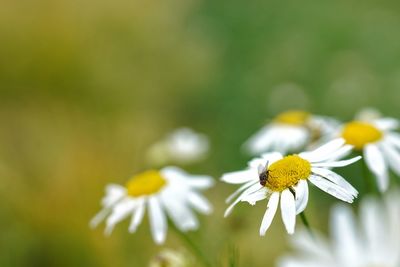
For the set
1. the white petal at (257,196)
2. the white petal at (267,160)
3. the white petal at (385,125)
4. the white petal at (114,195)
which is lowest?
the white petal at (257,196)

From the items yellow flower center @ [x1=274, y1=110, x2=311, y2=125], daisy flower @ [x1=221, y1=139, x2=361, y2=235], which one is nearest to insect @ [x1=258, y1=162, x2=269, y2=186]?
daisy flower @ [x1=221, y1=139, x2=361, y2=235]

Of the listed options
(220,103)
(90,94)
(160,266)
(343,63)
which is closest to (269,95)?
(220,103)

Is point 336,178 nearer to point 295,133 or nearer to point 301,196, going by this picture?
point 301,196

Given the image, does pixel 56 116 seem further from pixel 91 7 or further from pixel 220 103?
pixel 91 7

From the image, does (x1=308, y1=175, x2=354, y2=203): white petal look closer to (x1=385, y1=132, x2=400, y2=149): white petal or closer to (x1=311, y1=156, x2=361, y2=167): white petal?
(x1=311, y1=156, x2=361, y2=167): white petal

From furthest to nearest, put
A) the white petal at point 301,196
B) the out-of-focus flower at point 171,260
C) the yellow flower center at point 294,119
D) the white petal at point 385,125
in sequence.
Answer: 1. the yellow flower center at point 294,119
2. the white petal at point 385,125
3. the out-of-focus flower at point 171,260
4. the white petal at point 301,196

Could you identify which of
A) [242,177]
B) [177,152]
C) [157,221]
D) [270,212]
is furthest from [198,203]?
[177,152]

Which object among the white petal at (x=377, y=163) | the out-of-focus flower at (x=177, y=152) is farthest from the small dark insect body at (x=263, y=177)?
the out-of-focus flower at (x=177, y=152)

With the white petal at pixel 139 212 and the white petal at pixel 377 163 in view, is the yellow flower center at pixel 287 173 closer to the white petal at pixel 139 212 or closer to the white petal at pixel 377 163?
the white petal at pixel 377 163
